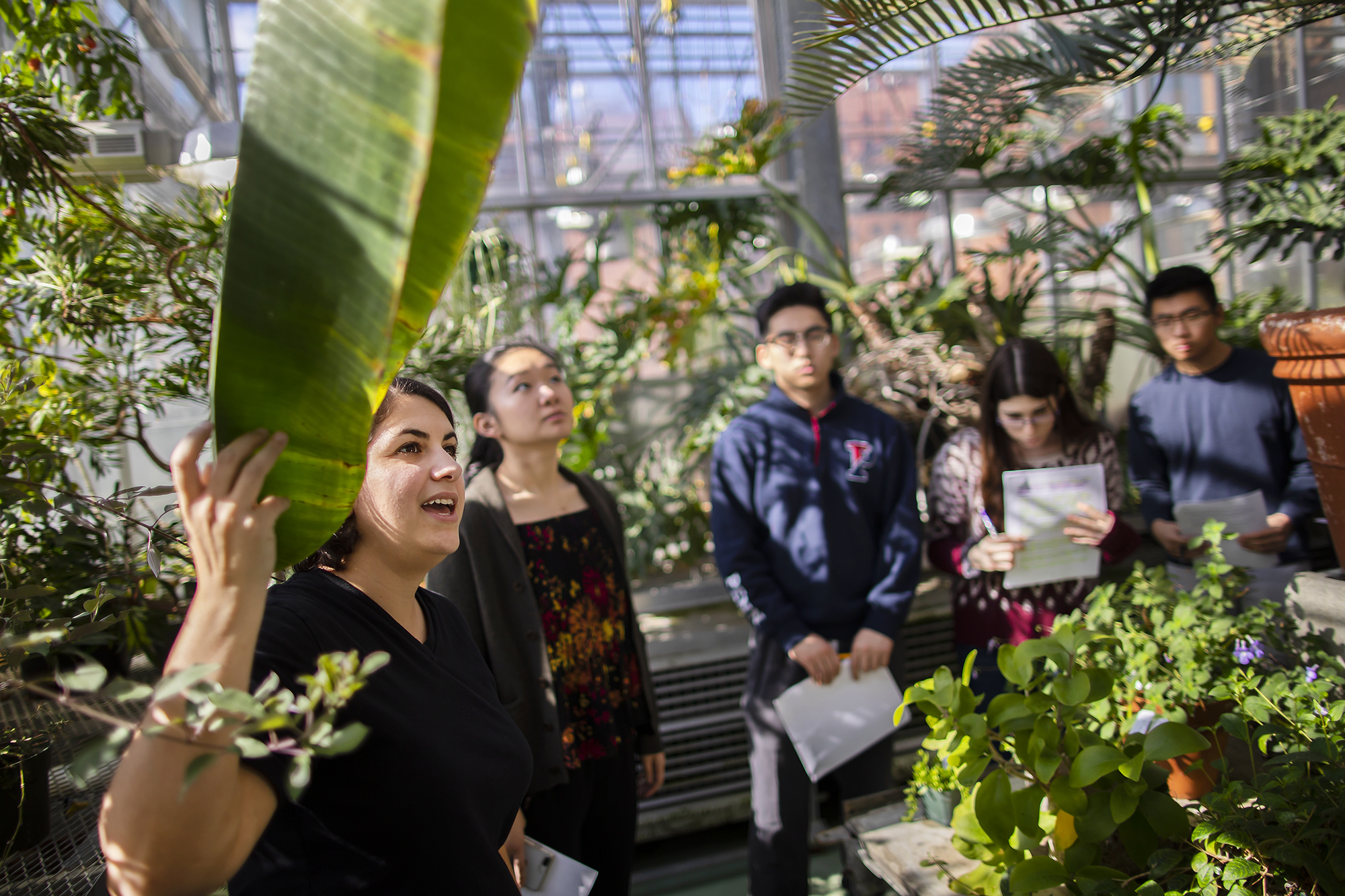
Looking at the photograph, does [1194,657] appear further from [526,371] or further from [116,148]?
[116,148]

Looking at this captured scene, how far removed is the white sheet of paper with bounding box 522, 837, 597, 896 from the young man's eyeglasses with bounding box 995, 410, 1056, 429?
159cm

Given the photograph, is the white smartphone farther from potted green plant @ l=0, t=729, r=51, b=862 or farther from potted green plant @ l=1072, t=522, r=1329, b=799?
potted green plant @ l=1072, t=522, r=1329, b=799

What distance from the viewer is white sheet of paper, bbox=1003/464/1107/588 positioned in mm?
2064

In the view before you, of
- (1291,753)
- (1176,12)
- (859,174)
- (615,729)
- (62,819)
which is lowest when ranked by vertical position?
(615,729)

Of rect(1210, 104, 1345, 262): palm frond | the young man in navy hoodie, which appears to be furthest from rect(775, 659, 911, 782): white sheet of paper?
rect(1210, 104, 1345, 262): palm frond

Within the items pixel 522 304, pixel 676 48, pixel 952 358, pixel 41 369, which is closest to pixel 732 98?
pixel 676 48

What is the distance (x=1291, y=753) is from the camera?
3.10 ft

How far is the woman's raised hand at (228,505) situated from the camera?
23.3 inches

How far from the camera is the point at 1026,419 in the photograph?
7.39 ft

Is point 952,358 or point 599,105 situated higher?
point 599,105

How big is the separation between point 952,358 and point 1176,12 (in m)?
1.61

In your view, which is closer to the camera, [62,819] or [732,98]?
[62,819]

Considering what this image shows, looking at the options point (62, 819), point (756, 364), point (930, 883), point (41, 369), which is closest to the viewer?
point (930, 883)

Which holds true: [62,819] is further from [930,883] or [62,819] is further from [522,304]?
[522,304]
